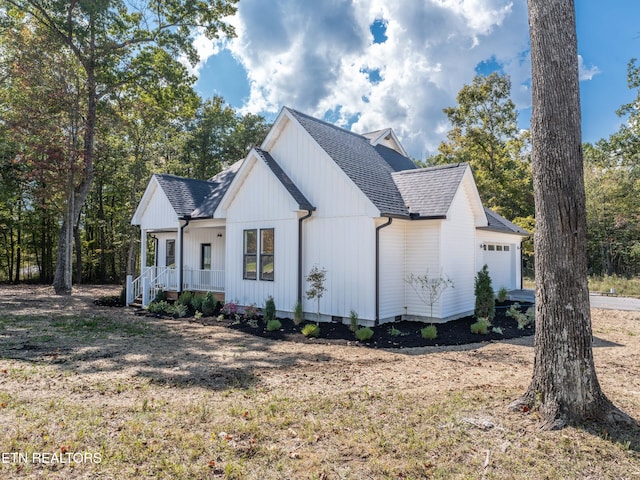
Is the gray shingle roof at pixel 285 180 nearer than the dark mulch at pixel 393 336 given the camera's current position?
No

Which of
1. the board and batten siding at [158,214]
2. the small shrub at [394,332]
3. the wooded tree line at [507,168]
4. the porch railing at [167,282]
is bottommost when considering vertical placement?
the small shrub at [394,332]

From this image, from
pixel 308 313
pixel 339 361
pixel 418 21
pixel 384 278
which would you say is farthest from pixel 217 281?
pixel 418 21

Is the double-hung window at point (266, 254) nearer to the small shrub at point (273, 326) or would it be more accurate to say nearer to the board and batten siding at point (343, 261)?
the board and batten siding at point (343, 261)

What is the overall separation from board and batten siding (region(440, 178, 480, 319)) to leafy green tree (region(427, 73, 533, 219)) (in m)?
16.1

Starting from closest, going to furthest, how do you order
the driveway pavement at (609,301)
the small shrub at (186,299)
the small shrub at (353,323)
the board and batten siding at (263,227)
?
1. the small shrub at (353,323)
2. the board and batten siding at (263,227)
3. the small shrub at (186,299)
4. the driveway pavement at (609,301)

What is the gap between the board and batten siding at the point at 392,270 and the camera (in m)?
10.9

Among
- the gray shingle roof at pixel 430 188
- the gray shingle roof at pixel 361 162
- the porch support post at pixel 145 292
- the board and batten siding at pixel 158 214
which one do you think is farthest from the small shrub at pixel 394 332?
the board and batten siding at pixel 158 214

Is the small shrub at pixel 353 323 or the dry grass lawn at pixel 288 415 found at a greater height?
the small shrub at pixel 353 323

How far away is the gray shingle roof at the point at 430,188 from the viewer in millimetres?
11238

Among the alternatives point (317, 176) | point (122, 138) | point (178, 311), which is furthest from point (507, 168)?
point (122, 138)

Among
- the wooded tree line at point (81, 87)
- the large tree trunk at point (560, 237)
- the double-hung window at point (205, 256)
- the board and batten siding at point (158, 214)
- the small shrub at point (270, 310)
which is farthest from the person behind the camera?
the wooded tree line at point (81, 87)

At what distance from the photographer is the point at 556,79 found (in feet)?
15.2

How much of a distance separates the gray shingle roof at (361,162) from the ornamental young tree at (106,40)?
33.6 ft

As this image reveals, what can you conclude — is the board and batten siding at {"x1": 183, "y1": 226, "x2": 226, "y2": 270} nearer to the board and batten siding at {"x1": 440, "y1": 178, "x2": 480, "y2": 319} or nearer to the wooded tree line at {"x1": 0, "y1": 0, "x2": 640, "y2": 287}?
the wooded tree line at {"x1": 0, "y1": 0, "x2": 640, "y2": 287}
